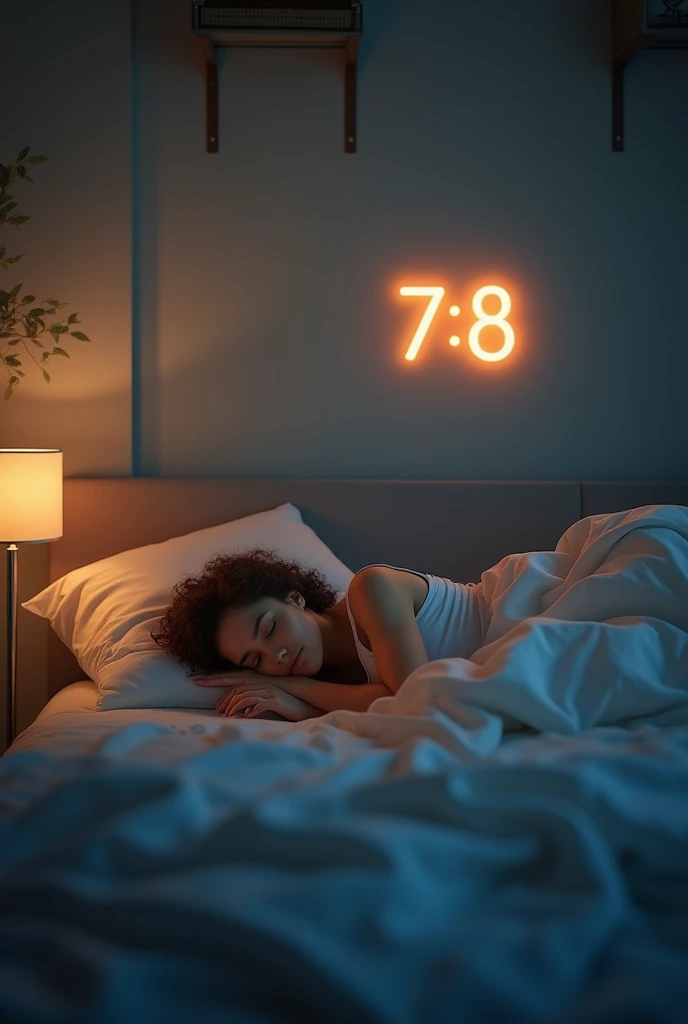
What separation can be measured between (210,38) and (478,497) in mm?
1535

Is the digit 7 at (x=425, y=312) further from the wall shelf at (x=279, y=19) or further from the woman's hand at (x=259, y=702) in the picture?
the woman's hand at (x=259, y=702)

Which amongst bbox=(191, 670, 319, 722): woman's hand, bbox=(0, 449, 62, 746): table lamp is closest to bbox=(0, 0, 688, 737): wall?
bbox=(0, 449, 62, 746): table lamp

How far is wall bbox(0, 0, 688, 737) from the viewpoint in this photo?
109 inches

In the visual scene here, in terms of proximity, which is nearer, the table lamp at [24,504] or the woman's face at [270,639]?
the woman's face at [270,639]

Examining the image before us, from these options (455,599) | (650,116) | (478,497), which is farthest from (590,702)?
(650,116)

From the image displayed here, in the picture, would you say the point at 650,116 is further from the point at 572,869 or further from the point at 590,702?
the point at 572,869

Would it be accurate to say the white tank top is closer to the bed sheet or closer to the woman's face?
the woman's face

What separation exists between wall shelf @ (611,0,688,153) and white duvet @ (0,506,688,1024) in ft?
6.10

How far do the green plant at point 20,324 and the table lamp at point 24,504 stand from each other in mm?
434

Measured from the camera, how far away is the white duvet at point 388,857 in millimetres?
812

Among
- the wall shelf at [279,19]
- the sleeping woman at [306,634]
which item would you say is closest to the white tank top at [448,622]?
the sleeping woman at [306,634]

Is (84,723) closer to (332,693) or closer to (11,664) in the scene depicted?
(332,693)

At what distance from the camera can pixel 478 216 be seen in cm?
281

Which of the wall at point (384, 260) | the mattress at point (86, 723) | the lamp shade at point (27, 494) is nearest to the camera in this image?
the mattress at point (86, 723)
